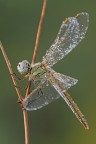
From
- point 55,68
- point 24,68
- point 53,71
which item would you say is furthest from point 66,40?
point 55,68

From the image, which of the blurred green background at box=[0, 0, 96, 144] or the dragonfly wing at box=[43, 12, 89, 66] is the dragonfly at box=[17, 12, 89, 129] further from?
the blurred green background at box=[0, 0, 96, 144]

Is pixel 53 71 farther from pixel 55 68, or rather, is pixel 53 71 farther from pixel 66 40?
pixel 55 68

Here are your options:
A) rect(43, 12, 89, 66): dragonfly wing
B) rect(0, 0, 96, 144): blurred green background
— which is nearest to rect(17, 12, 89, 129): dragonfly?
rect(43, 12, 89, 66): dragonfly wing

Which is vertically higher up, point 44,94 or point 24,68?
point 24,68

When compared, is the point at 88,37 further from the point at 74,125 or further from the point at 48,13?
the point at 74,125

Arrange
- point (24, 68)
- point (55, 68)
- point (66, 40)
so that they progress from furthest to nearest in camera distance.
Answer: point (55, 68), point (66, 40), point (24, 68)

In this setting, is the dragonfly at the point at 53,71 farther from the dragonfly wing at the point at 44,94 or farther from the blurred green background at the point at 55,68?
the blurred green background at the point at 55,68
